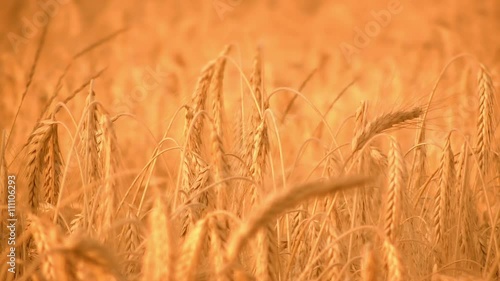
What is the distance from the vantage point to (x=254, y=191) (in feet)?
5.39

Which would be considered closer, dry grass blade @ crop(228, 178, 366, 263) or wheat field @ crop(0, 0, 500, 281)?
dry grass blade @ crop(228, 178, 366, 263)

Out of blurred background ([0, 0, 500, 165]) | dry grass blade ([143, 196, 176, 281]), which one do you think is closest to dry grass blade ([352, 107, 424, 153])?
blurred background ([0, 0, 500, 165])

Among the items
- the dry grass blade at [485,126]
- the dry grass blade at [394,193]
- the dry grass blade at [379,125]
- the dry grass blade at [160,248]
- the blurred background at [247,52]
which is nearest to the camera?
the dry grass blade at [160,248]

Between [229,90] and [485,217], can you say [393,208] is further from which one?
[229,90]

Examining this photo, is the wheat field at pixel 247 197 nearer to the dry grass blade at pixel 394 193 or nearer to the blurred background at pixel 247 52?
the dry grass blade at pixel 394 193

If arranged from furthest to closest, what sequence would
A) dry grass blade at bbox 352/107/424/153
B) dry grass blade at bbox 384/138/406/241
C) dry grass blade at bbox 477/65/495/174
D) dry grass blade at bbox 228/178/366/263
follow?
dry grass blade at bbox 477/65/495/174 < dry grass blade at bbox 352/107/424/153 < dry grass blade at bbox 384/138/406/241 < dry grass blade at bbox 228/178/366/263

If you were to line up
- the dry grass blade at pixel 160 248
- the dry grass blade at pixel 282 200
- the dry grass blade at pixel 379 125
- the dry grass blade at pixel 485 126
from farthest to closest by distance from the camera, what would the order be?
the dry grass blade at pixel 485 126
the dry grass blade at pixel 379 125
the dry grass blade at pixel 160 248
the dry grass blade at pixel 282 200

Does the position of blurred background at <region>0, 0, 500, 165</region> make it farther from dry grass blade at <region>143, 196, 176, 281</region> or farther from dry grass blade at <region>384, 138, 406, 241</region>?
dry grass blade at <region>143, 196, 176, 281</region>

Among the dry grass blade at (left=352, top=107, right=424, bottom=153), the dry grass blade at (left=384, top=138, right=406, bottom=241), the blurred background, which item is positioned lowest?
the dry grass blade at (left=384, top=138, right=406, bottom=241)

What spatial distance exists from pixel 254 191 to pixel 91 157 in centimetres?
41

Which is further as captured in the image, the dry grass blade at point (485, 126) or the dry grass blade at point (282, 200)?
the dry grass blade at point (485, 126)

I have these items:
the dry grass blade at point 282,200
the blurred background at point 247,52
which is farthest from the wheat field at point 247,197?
the blurred background at point 247,52

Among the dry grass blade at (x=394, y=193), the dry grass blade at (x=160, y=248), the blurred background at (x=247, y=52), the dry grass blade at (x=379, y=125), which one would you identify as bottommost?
the dry grass blade at (x=160, y=248)

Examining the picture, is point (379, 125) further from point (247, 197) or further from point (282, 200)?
point (282, 200)
